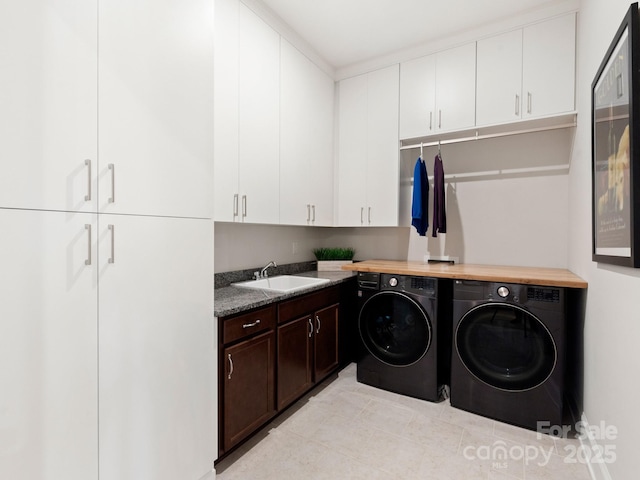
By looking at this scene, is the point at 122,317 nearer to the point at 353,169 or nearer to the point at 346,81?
the point at 353,169

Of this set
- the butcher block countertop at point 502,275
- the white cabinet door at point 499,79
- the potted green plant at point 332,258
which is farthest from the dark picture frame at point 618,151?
the potted green plant at point 332,258

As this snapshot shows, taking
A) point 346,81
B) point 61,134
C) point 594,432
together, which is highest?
point 346,81

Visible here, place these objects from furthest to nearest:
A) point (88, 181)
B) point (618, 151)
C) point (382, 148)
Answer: point (382, 148) < point (618, 151) < point (88, 181)

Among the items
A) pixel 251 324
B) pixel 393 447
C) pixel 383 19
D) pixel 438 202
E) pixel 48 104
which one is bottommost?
pixel 393 447

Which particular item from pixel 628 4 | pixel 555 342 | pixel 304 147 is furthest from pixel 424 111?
pixel 555 342

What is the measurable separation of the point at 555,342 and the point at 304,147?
2.31 meters

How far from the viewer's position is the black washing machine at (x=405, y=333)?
2.46 metres

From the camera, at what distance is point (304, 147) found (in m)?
2.84

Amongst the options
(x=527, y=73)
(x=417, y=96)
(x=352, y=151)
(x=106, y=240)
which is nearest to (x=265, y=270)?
(x=352, y=151)

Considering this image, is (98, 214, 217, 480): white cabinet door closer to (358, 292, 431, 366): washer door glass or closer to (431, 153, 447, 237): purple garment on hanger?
(358, 292, 431, 366): washer door glass

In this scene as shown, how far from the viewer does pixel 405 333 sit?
101 inches

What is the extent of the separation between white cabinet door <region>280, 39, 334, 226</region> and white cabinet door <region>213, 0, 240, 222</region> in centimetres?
50

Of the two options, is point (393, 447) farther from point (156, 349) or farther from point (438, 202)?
point (438, 202)

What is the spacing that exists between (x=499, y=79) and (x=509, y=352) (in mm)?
2019
